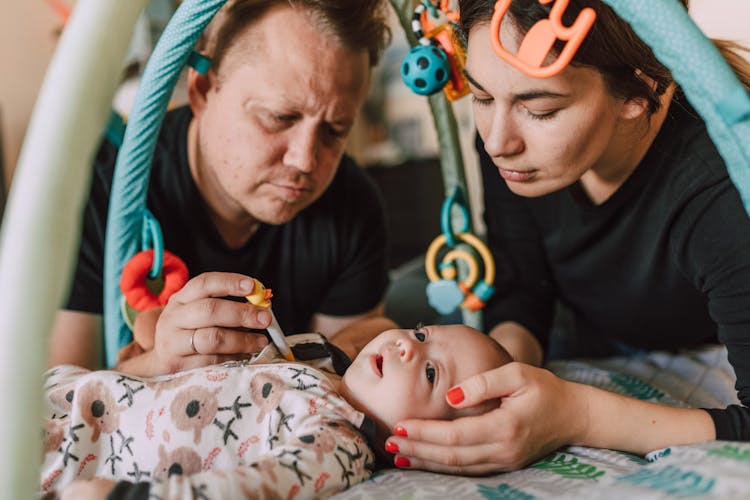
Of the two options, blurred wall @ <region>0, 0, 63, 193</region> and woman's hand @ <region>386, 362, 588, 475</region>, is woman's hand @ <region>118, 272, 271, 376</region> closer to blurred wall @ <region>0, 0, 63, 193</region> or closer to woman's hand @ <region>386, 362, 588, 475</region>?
woman's hand @ <region>386, 362, 588, 475</region>

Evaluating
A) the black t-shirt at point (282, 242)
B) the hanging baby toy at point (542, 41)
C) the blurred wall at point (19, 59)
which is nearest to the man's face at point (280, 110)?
the black t-shirt at point (282, 242)

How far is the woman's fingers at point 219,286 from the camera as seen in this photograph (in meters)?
0.72

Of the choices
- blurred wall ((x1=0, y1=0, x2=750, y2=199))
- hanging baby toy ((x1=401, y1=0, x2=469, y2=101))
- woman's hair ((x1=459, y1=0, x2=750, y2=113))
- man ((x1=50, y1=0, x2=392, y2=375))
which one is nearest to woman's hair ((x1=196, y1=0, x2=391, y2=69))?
man ((x1=50, y1=0, x2=392, y2=375))

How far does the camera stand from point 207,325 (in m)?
0.73

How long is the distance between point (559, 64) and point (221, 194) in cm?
64

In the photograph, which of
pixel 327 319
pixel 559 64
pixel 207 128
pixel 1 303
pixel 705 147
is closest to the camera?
pixel 1 303

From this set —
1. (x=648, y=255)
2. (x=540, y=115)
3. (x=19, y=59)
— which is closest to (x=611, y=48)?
(x=540, y=115)

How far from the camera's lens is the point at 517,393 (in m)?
0.67

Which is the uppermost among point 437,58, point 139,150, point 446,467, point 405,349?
point 437,58

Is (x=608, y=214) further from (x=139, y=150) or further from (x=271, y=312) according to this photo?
(x=139, y=150)

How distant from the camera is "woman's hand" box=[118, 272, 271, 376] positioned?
2.38 feet

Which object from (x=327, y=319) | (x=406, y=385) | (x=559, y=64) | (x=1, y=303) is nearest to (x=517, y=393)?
(x=406, y=385)

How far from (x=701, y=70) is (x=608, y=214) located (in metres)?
0.41

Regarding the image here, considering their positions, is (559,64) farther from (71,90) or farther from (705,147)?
(71,90)
